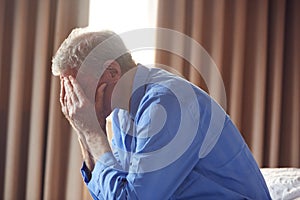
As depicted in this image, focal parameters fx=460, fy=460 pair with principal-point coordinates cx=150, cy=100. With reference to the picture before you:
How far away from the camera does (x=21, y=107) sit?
7.61 feet

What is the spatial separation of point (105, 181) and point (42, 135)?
4.33 feet

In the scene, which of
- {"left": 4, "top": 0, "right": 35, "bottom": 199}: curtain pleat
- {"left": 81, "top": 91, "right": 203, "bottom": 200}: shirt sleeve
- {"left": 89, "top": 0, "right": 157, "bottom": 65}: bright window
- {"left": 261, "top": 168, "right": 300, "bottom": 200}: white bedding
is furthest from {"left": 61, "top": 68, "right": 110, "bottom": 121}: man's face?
{"left": 89, "top": 0, "right": 157, "bottom": 65}: bright window

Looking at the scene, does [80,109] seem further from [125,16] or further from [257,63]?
[257,63]

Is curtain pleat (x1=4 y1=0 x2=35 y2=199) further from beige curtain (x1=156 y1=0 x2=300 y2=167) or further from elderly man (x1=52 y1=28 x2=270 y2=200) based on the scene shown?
elderly man (x1=52 y1=28 x2=270 y2=200)

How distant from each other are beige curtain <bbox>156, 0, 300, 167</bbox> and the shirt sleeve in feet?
5.37

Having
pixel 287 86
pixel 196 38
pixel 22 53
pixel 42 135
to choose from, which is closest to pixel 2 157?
pixel 42 135

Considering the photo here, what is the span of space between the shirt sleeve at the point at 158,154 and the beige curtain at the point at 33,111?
4.34 feet

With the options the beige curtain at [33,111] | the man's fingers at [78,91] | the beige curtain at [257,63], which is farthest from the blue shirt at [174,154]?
the beige curtain at [257,63]

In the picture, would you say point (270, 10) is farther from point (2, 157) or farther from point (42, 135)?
point (2, 157)

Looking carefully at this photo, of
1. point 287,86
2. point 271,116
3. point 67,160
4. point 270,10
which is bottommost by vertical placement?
point 67,160

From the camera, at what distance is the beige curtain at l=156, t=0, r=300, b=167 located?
2.76m

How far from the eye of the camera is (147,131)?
1.04 metres

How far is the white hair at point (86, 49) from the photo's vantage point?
112cm

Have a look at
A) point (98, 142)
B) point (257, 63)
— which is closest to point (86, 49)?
point (98, 142)
